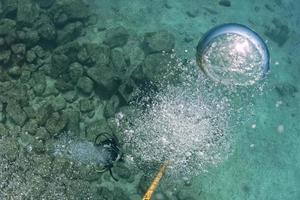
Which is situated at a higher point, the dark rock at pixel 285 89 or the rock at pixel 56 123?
the rock at pixel 56 123

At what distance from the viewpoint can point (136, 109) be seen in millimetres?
8148

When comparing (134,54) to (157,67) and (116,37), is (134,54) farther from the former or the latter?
(157,67)

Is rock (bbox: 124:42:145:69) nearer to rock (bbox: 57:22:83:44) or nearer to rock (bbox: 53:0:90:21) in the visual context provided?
rock (bbox: 57:22:83:44)

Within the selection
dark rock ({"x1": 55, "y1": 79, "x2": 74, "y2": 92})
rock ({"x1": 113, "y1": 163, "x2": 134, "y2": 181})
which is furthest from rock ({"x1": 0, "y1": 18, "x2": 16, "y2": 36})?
rock ({"x1": 113, "y1": 163, "x2": 134, "y2": 181})

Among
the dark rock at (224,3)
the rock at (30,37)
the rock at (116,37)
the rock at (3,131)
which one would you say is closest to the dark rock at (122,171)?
the rock at (3,131)

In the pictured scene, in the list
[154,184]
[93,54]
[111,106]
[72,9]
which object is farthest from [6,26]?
[154,184]

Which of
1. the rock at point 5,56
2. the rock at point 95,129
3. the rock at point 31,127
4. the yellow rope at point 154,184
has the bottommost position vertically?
the yellow rope at point 154,184

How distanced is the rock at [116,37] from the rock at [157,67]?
2.74 feet

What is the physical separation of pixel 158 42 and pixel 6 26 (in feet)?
10.7

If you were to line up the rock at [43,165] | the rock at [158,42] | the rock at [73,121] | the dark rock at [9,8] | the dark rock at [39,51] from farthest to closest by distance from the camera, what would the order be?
the rock at [158,42], the dark rock at [9,8], the dark rock at [39,51], the rock at [73,121], the rock at [43,165]

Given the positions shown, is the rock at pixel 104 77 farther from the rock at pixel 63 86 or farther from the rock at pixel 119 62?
the rock at pixel 63 86

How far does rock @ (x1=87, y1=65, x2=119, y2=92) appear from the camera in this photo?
7957mm

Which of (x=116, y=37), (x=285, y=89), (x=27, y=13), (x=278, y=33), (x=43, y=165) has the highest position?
(x=27, y=13)

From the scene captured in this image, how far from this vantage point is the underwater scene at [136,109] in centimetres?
712
